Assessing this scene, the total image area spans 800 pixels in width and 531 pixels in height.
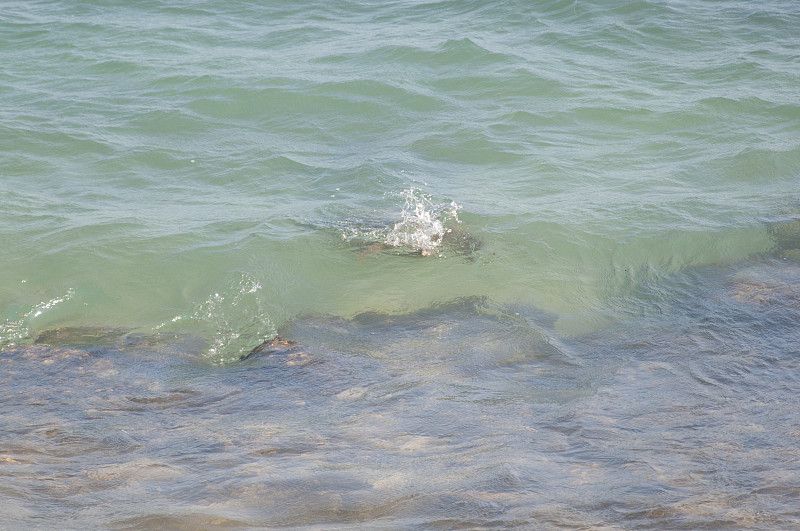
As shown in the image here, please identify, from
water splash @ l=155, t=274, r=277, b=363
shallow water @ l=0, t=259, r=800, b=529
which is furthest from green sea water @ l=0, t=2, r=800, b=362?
shallow water @ l=0, t=259, r=800, b=529

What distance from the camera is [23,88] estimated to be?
12281mm

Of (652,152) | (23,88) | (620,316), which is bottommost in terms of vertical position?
(620,316)

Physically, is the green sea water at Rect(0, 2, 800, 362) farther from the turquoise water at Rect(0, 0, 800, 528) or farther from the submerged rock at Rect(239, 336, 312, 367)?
the submerged rock at Rect(239, 336, 312, 367)

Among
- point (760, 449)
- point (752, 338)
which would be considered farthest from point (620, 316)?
point (760, 449)

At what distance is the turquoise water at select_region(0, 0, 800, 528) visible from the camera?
4230 millimetres

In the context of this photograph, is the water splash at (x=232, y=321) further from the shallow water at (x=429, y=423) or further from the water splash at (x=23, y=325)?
the water splash at (x=23, y=325)

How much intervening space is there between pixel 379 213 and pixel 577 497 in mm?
5045

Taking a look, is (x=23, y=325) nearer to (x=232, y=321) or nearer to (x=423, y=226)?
(x=232, y=321)

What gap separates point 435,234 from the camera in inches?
304

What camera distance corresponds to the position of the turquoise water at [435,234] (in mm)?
4230

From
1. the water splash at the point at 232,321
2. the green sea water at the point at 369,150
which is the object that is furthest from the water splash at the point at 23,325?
the water splash at the point at 232,321

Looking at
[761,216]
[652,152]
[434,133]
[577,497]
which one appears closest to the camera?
[577,497]

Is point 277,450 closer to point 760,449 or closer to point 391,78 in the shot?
point 760,449

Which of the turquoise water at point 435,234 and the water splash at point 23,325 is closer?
the turquoise water at point 435,234
